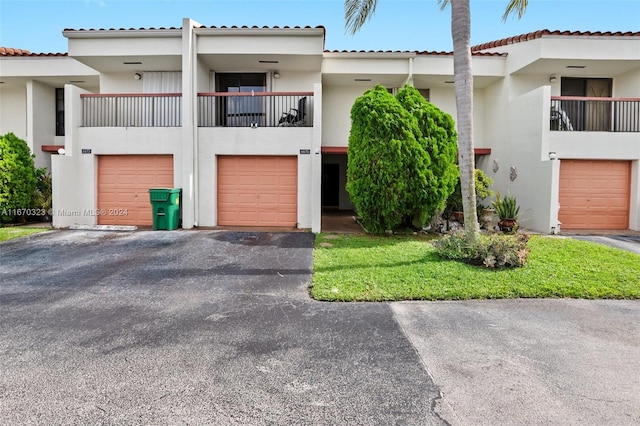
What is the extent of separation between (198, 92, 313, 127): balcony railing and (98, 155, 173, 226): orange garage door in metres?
2.58

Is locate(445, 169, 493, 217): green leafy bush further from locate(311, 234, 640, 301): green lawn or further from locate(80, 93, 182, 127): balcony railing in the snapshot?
locate(80, 93, 182, 127): balcony railing

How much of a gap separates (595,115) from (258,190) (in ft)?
39.6

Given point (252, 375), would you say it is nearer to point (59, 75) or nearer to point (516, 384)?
point (516, 384)

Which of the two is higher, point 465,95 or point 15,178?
point 465,95

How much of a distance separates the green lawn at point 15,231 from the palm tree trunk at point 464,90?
11205mm

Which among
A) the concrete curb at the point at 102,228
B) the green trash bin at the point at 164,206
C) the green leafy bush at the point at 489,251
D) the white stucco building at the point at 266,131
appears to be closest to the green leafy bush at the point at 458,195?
the white stucco building at the point at 266,131

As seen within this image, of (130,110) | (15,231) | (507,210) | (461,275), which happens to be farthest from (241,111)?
(461,275)

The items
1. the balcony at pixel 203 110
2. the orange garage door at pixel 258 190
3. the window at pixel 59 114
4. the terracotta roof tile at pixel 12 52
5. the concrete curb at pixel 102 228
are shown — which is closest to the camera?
the concrete curb at pixel 102 228

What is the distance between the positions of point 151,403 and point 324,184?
1774cm

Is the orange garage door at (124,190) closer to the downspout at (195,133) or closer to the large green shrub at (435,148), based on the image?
the downspout at (195,133)

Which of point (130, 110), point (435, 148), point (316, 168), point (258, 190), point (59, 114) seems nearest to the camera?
point (435, 148)

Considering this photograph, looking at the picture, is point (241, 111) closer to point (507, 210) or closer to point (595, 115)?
point (507, 210)

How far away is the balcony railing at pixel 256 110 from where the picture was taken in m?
12.0

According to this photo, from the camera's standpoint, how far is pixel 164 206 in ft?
36.2
